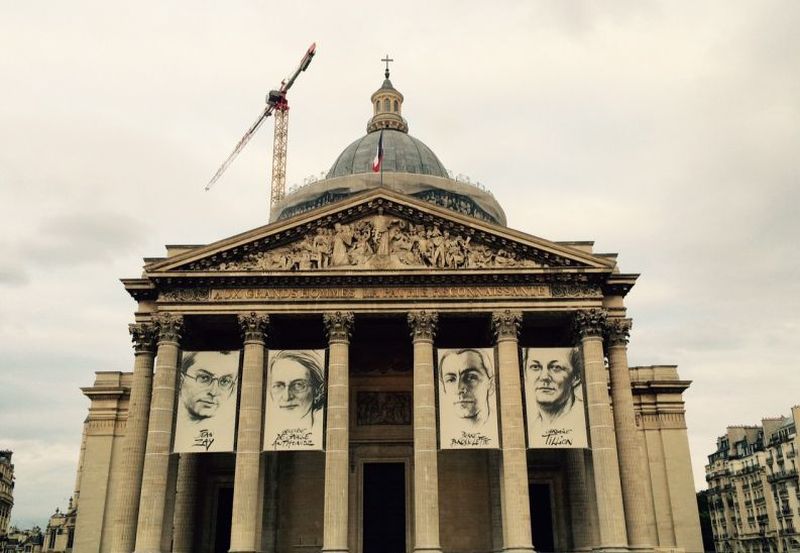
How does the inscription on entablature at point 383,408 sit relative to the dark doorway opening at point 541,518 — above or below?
above

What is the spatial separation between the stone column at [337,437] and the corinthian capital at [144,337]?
712cm

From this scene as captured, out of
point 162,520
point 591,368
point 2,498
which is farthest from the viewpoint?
point 2,498

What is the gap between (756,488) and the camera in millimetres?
67000

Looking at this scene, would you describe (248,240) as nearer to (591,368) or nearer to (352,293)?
(352,293)

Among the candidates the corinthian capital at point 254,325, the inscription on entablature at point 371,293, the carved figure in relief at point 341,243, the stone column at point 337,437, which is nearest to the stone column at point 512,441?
the inscription on entablature at point 371,293

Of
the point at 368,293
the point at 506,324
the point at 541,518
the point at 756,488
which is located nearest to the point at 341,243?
the point at 368,293

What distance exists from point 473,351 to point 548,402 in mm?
3451

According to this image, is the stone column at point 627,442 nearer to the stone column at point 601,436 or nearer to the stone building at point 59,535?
the stone column at point 601,436

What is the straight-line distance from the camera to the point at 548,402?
2794cm

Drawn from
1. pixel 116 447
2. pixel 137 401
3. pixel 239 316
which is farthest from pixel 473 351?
pixel 116 447

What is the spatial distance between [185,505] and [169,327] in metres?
7.79

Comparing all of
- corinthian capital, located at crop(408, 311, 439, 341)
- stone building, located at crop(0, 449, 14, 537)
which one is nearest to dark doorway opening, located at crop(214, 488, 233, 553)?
corinthian capital, located at crop(408, 311, 439, 341)

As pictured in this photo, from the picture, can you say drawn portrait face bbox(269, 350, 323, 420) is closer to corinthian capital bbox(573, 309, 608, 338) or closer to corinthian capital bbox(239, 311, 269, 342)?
corinthian capital bbox(239, 311, 269, 342)

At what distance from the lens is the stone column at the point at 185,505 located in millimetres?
29781
